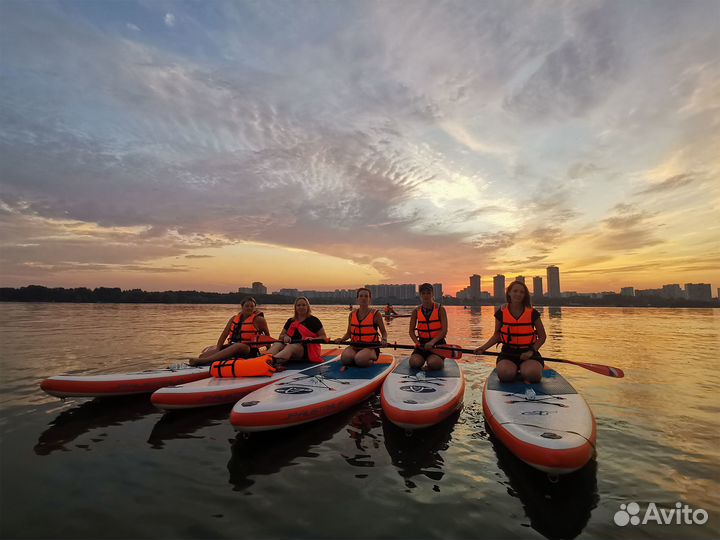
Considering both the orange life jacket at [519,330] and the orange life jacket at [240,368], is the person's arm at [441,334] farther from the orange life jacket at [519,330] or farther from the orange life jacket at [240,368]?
the orange life jacket at [240,368]

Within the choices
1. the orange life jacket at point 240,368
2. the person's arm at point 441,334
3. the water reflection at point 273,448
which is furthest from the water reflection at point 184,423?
the person's arm at point 441,334

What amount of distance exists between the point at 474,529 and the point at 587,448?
1607mm

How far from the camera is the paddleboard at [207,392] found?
6188 millimetres

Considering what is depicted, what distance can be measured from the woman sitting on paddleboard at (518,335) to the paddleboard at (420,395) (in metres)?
0.92

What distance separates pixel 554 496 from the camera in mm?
4207

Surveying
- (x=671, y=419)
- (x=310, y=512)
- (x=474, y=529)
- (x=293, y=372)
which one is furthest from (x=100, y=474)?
(x=671, y=419)

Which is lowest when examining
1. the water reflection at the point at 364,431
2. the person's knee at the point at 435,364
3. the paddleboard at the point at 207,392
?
the water reflection at the point at 364,431

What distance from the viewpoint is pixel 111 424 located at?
20.8ft

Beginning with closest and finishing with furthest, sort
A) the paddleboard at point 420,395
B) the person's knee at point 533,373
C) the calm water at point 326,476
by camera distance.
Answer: the calm water at point 326,476
the paddleboard at point 420,395
the person's knee at point 533,373

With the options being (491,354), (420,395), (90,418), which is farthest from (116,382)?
(491,354)

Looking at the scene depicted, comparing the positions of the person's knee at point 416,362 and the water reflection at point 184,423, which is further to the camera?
the person's knee at point 416,362

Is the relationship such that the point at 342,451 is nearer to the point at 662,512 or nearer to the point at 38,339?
the point at 662,512

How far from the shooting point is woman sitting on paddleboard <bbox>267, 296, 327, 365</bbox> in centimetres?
890

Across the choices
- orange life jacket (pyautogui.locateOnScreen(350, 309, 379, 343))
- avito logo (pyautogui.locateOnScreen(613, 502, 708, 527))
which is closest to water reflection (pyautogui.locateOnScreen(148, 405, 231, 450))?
orange life jacket (pyautogui.locateOnScreen(350, 309, 379, 343))
